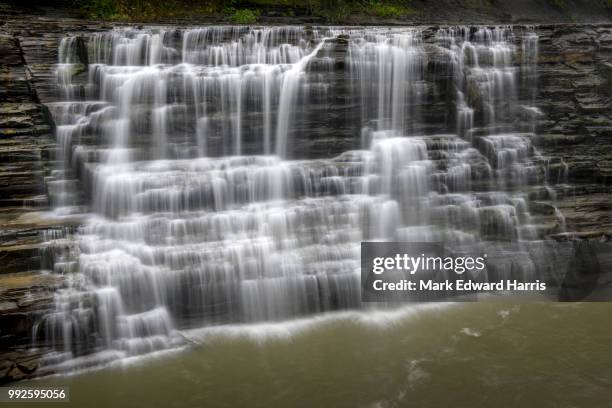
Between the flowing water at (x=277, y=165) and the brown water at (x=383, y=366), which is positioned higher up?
the flowing water at (x=277, y=165)

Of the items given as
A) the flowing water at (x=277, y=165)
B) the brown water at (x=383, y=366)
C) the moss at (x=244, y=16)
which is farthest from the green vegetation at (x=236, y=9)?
the brown water at (x=383, y=366)

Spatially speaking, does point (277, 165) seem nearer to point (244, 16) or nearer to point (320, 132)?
point (320, 132)

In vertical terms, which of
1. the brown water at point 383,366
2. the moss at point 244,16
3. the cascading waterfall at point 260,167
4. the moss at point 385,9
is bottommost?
the brown water at point 383,366

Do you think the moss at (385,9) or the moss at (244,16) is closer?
the moss at (244,16)

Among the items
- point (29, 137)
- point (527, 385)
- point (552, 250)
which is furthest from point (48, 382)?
point (552, 250)

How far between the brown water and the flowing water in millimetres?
334

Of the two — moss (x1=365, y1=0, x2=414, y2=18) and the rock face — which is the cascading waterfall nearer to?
the rock face

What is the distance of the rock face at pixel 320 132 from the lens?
1106 centimetres

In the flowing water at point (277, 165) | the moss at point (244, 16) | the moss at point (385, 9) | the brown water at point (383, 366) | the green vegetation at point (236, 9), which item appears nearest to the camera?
the brown water at point (383, 366)

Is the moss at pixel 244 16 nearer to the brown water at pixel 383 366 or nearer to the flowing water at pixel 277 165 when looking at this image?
the flowing water at pixel 277 165

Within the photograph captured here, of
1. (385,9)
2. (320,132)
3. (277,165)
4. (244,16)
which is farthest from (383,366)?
(385,9)

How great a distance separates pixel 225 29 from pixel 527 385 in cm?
1170

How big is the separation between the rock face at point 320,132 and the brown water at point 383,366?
2.27 metres

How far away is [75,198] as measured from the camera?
13.5 metres
